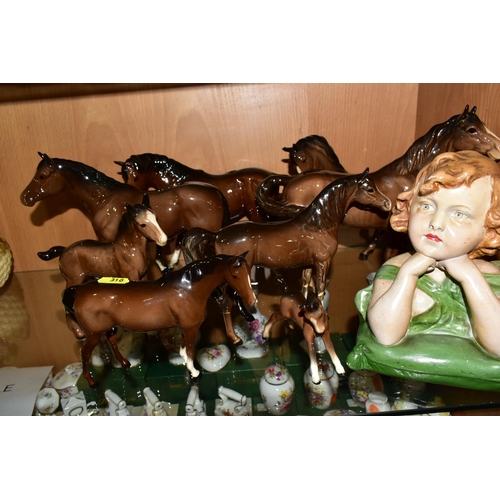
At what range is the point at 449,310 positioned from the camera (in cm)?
100

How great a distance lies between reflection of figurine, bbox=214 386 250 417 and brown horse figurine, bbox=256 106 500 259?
19.7 inches

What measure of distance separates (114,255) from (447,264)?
2.56 feet

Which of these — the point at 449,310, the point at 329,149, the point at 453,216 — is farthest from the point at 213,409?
the point at 329,149

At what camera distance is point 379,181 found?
4.31 feet

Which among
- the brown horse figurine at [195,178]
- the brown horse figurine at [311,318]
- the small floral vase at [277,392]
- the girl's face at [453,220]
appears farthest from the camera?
the brown horse figurine at [195,178]

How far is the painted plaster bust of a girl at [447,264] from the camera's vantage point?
887 mm

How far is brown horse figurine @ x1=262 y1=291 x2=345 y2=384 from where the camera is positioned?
3.26 feet

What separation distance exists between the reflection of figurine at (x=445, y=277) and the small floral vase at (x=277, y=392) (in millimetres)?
182

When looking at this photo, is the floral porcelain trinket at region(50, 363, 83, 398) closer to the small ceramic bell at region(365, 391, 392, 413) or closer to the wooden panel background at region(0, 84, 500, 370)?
the wooden panel background at region(0, 84, 500, 370)

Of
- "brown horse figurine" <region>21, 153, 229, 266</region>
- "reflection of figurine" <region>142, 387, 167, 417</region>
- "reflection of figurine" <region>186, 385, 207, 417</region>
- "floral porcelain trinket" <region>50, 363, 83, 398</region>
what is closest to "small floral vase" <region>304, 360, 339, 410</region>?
"reflection of figurine" <region>186, 385, 207, 417</region>

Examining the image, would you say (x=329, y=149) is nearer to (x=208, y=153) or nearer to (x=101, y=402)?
(x=208, y=153)

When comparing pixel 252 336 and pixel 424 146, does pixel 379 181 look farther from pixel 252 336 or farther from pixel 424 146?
pixel 252 336

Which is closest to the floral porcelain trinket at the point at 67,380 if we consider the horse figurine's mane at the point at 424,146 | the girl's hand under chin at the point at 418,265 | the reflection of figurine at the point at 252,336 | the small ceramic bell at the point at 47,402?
the small ceramic bell at the point at 47,402

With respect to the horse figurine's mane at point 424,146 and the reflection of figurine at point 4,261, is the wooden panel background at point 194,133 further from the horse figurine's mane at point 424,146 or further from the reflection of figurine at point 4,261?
the horse figurine's mane at point 424,146
